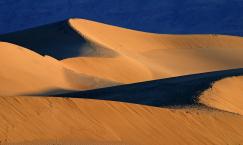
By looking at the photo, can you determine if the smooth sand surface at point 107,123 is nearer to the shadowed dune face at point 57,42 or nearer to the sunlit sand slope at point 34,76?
the sunlit sand slope at point 34,76

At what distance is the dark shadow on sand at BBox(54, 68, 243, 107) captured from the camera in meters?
15.3

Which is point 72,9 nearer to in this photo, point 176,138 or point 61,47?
point 61,47

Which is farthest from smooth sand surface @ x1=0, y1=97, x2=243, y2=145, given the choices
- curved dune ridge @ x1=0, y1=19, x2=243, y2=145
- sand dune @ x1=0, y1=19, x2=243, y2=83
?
sand dune @ x1=0, y1=19, x2=243, y2=83

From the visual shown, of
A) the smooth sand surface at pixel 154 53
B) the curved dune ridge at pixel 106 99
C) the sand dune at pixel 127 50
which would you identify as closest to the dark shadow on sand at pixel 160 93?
the curved dune ridge at pixel 106 99

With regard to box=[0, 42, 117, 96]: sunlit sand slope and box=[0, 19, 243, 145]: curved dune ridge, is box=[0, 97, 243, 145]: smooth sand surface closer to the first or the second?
box=[0, 19, 243, 145]: curved dune ridge

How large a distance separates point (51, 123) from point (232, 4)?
50.6 m

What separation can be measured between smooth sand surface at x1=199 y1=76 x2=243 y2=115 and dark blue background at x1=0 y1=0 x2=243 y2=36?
4078 cm

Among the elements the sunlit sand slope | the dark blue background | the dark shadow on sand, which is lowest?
the dark blue background

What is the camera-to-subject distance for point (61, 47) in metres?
33.6

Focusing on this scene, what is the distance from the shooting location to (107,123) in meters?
11.9

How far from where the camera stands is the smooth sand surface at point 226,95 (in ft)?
50.2

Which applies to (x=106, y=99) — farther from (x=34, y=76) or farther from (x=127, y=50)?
(x=127, y=50)

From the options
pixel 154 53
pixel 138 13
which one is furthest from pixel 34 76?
pixel 138 13

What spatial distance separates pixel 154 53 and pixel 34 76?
46.8ft
